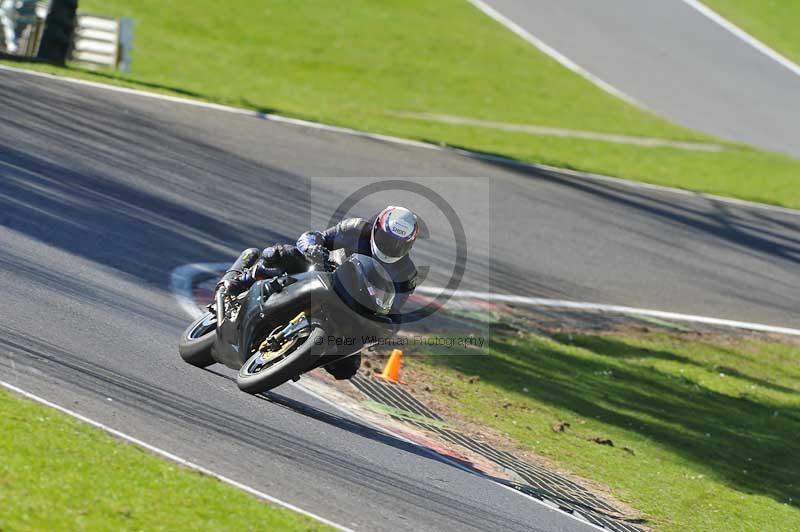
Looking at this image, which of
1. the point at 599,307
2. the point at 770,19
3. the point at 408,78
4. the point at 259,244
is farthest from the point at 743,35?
the point at 259,244

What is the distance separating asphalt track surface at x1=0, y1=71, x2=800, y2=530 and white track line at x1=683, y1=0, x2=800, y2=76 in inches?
563

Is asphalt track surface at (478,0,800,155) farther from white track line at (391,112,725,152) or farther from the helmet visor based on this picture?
the helmet visor

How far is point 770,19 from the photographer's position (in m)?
39.4

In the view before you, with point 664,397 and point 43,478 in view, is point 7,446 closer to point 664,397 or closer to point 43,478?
point 43,478

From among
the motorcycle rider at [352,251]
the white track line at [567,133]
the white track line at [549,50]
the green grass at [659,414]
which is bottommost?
the green grass at [659,414]

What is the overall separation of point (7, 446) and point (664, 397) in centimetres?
875

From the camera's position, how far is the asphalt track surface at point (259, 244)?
306 inches

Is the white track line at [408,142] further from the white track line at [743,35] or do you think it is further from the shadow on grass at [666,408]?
the white track line at [743,35]

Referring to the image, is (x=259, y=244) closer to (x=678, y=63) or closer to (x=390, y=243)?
(x=390, y=243)

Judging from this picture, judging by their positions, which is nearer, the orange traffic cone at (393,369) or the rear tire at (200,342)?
the rear tire at (200,342)

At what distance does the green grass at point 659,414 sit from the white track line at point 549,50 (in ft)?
56.2

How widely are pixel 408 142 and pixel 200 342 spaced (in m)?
12.6

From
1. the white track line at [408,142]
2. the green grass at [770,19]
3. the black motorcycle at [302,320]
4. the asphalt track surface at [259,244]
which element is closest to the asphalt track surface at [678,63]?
the green grass at [770,19]

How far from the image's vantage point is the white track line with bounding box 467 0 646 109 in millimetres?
32344
